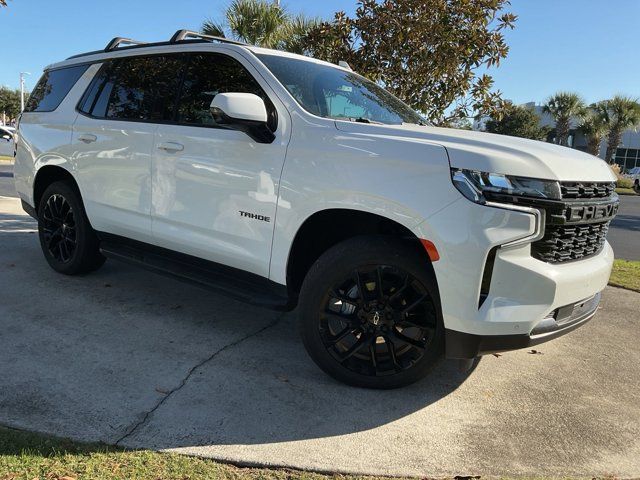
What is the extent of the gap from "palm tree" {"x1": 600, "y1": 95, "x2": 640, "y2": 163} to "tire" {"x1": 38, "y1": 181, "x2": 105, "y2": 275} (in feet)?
151

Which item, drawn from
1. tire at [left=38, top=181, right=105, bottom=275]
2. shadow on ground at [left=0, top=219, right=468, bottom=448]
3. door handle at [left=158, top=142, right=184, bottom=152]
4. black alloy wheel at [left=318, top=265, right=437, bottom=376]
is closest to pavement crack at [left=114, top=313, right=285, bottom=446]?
shadow on ground at [left=0, top=219, right=468, bottom=448]

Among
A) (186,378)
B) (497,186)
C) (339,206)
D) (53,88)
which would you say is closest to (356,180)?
(339,206)

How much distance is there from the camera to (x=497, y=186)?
2658mm

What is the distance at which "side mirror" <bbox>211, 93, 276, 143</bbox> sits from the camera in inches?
126

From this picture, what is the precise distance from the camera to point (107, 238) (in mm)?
4719

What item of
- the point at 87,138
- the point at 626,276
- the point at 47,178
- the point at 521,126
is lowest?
the point at 626,276

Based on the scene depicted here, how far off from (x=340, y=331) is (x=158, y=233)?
1718 millimetres

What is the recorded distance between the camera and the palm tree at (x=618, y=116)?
41.7 meters

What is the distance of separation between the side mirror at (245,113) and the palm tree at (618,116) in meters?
46.2

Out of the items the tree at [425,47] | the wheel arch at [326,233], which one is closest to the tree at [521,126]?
the tree at [425,47]

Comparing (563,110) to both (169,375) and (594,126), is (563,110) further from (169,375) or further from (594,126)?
(169,375)

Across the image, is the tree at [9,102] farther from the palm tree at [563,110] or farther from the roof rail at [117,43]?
the roof rail at [117,43]

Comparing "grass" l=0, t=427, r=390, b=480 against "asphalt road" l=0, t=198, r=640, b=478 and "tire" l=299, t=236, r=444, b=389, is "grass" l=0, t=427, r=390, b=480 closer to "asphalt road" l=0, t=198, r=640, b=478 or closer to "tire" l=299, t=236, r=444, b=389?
"asphalt road" l=0, t=198, r=640, b=478

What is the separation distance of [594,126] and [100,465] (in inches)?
1878
